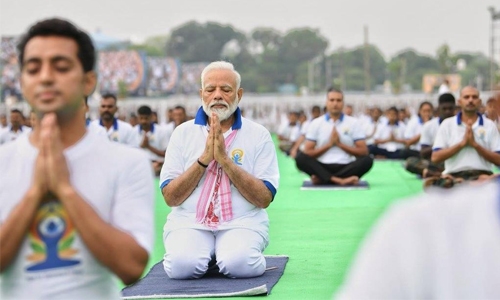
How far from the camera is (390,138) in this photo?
24297mm

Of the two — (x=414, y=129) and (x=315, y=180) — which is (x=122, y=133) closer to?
(x=315, y=180)

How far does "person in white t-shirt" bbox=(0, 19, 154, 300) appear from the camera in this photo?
2945mm

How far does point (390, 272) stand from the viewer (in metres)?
1.68

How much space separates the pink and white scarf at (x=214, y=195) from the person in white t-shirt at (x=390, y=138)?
54.5 ft

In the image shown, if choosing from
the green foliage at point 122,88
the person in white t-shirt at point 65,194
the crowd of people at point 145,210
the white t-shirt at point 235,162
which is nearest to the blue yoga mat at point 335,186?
the white t-shirt at point 235,162

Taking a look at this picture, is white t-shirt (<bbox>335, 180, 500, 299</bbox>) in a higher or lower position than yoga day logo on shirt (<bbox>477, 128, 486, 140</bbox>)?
higher

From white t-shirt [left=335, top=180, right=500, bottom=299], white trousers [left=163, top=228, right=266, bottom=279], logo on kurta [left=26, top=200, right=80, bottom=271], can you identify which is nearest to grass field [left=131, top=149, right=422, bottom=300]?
white trousers [left=163, top=228, right=266, bottom=279]

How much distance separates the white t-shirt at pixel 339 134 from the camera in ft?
48.4

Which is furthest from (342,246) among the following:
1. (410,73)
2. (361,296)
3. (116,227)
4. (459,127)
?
(410,73)

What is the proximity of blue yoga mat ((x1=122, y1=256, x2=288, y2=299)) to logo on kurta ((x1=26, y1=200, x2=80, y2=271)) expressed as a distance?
3.58 m

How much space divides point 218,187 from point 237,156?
252mm

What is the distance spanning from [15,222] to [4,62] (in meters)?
50.8

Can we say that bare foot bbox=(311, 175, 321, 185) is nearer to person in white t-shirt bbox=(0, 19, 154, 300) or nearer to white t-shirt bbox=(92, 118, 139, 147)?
white t-shirt bbox=(92, 118, 139, 147)

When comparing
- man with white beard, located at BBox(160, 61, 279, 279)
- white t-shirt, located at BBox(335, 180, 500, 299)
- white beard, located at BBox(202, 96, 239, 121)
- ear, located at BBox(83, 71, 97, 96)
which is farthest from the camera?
white beard, located at BBox(202, 96, 239, 121)
